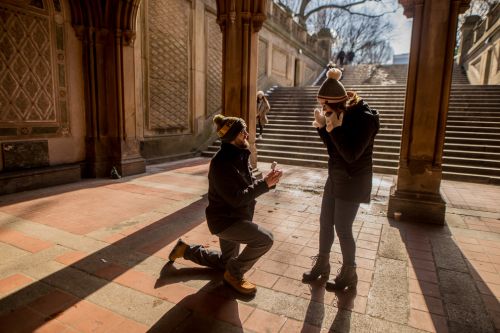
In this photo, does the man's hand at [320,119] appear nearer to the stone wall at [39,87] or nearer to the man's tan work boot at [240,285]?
the man's tan work boot at [240,285]

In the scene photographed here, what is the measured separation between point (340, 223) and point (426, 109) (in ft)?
10.1

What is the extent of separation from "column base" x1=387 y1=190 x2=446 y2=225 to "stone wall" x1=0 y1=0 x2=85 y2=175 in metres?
6.56

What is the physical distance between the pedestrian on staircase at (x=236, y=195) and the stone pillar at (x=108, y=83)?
5.74 metres

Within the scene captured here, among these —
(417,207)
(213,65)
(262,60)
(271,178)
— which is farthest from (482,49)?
(271,178)

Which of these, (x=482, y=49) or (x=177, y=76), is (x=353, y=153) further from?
(x=482, y=49)

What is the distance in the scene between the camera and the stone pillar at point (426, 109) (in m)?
4.77

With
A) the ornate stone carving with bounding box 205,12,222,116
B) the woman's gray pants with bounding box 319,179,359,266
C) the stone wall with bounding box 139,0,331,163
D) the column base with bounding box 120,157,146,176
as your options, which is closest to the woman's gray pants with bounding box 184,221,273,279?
the woman's gray pants with bounding box 319,179,359,266

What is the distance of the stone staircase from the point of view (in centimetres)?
873

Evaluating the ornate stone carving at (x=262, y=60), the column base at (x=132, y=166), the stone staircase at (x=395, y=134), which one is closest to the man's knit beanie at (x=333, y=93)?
the column base at (x=132, y=166)

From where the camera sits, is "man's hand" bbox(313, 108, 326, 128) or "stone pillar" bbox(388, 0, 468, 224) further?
"stone pillar" bbox(388, 0, 468, 224)

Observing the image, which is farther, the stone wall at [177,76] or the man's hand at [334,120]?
the stone wall at [177,76]

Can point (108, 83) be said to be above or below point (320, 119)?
above

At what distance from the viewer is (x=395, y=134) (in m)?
10.5

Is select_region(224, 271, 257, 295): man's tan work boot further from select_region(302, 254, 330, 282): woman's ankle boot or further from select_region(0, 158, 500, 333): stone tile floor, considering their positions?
select_region(302, 254, 330, 282): woman's ankle boot
